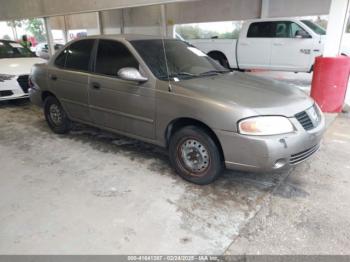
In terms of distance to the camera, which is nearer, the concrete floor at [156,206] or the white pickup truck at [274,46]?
the concrete floor at [156,206]

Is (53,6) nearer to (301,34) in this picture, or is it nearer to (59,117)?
(59,117)

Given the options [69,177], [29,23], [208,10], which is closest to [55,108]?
[69,177]

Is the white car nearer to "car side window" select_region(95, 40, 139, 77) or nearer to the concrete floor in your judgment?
the concrete floor

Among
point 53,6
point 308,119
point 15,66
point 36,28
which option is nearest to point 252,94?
point 308,119

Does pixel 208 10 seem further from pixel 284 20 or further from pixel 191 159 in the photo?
pixel 191 159

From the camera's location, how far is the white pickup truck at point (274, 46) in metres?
7.89

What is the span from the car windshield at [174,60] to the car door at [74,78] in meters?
0.87

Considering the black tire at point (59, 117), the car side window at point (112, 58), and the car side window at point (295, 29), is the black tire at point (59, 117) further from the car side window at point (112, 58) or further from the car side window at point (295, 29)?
the car side window at point (295, 29)

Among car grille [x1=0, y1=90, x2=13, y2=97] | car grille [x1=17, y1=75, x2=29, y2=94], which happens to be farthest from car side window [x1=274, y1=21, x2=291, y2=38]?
car grille [x1=0, y1=90, x2=13, y2=97]

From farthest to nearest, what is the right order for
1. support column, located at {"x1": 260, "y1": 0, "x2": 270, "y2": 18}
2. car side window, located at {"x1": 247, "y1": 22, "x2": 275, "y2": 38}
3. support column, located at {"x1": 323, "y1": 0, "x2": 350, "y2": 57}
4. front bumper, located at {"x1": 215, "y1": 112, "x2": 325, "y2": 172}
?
support column, located at {"x1": 260, "y1": 0, "x2": 270, "y2": 18}, car side window, located at {"x1": 247, "y1": 22, "x2": 275, "y2": 38}, support column, located at {"x1": 323, "y1": 0, "x2": 350, "y2": 57}, front bumper, located at {"x1": 215, "y1": 112, "x2": 325, "y2": 172}

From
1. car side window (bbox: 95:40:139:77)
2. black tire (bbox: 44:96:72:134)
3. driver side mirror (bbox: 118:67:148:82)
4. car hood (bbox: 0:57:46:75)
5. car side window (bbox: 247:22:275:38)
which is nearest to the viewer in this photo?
driver side mirror (bbox: 118:67:148:82)

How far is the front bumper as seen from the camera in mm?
2598

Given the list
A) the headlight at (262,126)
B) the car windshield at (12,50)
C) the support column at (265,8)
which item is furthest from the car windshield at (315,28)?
the car windshield at (12,50)

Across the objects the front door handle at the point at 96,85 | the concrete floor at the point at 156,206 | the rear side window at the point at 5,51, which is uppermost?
the rear side window at the point at 5,51
